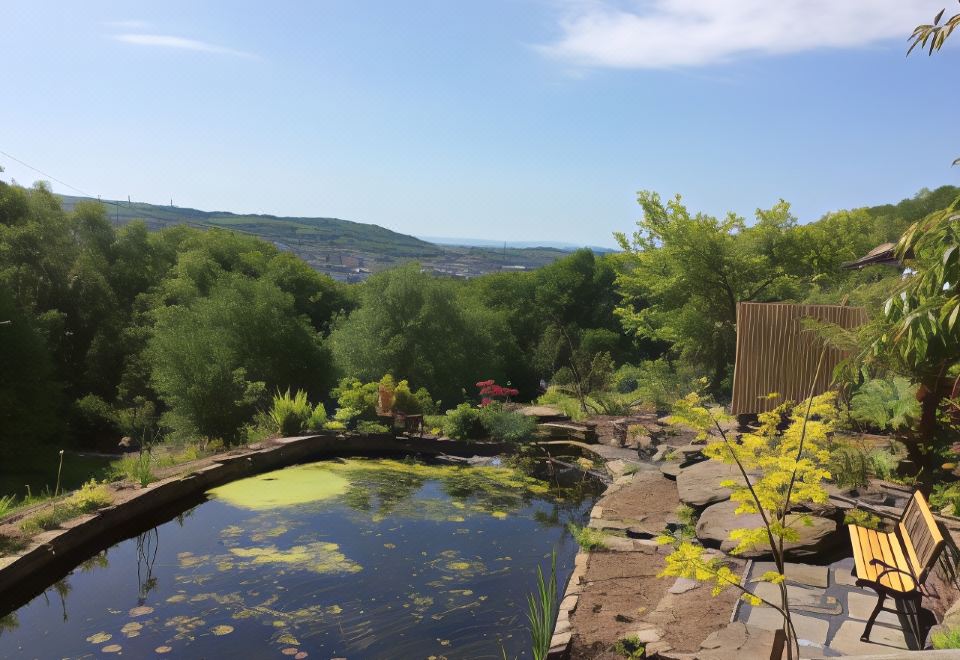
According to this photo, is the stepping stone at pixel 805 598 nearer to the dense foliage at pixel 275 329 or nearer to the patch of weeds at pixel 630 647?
the patch of weeds at pixel 630 647

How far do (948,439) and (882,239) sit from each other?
72.0 ft

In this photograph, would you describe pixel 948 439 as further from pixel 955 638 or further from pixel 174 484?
pixel 174 484

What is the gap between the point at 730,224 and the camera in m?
18.6

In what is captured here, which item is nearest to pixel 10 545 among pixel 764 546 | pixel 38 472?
pixel 764 546

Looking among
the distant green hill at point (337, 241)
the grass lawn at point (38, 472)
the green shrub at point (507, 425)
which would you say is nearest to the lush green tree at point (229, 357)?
the grass lawn at point (38, 472)

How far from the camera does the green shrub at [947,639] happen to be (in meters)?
3.57

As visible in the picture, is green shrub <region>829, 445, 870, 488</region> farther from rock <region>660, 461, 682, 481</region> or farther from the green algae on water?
the green algae on water

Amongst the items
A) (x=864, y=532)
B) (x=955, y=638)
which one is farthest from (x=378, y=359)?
(x=955, y=638)

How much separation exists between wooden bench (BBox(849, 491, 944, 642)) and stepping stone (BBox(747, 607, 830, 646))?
0.26 metres

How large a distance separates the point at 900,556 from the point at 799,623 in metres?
0.84

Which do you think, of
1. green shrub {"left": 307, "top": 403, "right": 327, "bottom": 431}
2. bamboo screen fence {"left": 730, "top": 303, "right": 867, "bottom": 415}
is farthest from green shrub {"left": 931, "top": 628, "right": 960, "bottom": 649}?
green shrub {"left": 307, "top": 403, "right": 327, "bottom": 431}

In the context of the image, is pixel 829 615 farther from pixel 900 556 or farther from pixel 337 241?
pixel 337 241

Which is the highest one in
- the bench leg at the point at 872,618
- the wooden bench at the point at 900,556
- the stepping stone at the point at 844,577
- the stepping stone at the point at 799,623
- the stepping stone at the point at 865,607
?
the wooden bench at the point at 900,556

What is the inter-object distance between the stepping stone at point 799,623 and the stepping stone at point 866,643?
8 cm
